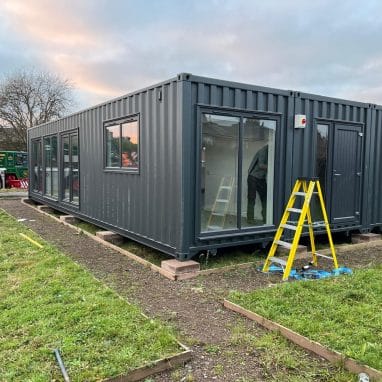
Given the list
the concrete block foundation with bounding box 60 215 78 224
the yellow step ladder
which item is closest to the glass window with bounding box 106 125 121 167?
the concrete block foundation with bounding box 60 215 78 224

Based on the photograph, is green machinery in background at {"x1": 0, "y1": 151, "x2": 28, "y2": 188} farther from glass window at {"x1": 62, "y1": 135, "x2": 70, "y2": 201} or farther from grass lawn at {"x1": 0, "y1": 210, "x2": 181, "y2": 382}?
grass lawn at {"x1": 0, "y1": 210, "x2": 181, "y2": 382}

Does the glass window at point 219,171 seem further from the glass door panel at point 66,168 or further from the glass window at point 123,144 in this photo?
the glass door panel at point 66,168

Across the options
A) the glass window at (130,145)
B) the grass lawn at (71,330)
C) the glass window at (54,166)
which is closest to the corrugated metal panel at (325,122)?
the glass window at (130,145)

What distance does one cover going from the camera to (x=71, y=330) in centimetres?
330

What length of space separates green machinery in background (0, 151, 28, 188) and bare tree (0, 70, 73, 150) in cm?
796

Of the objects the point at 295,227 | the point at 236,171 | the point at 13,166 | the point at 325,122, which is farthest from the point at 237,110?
the point at 13,166

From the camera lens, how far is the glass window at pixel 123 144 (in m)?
6.52

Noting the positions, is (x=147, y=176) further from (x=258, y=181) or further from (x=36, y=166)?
(x=36, y=166)

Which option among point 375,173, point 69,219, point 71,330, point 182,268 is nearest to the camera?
point 71,330

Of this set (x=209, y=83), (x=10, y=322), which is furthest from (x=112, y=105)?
(x=10, y=322)

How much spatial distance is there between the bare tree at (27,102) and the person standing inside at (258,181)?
28.4 metres

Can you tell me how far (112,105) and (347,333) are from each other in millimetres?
5585

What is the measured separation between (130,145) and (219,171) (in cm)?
181

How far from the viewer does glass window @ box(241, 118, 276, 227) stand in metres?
5.97
